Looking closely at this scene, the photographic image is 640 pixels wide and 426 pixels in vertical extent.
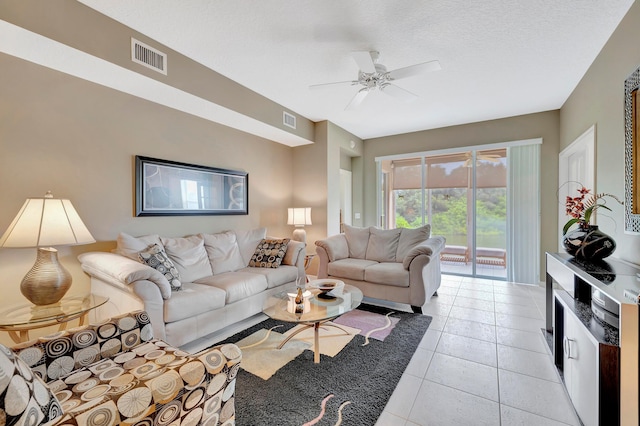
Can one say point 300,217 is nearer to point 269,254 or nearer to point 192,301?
point 269,254

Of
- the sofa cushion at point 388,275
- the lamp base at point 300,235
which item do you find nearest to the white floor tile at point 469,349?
the sofa cushion at point 388,275

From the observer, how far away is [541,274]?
4156 millimetres

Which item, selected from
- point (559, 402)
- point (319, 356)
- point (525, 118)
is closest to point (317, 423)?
point (319, 356)

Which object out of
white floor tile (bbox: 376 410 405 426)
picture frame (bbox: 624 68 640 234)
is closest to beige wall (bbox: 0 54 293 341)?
white floor tile (bbox: 376 410 405 426)

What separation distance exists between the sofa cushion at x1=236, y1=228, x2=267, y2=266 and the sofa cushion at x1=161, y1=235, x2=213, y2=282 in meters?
0.50

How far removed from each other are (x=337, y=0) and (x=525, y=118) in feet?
12.5

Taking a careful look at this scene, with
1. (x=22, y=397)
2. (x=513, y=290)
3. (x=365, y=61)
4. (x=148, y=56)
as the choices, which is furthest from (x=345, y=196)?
(x=22, y=397)

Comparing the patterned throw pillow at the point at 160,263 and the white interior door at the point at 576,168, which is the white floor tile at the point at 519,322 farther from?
the patterned throw pillow at the point at 160,263

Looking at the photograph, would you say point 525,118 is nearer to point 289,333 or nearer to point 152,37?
point 289,333

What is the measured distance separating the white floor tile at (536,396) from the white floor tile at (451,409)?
0.52 feet

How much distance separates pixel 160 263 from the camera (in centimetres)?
241

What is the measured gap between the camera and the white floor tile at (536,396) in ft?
5.20

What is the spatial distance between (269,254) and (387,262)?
1.60m

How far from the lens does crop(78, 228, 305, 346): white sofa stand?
2.04 meters
